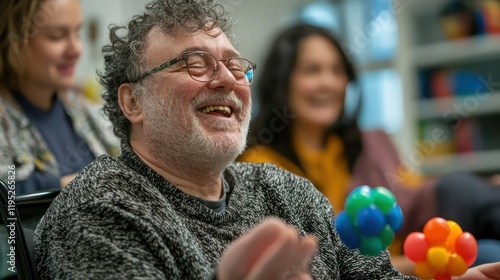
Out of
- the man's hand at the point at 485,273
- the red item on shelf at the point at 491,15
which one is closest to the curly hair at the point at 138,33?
the man's hand at the point at 485,273

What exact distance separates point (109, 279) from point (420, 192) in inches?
53.2

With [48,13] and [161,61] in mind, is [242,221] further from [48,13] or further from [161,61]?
[48,13]

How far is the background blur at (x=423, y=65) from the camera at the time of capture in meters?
3.79

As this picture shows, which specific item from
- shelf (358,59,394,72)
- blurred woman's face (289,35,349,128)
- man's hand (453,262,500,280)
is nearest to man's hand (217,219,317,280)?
man's hand (453,262,500,280)

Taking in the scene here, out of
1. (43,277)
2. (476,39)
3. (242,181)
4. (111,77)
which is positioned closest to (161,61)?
(111,77)

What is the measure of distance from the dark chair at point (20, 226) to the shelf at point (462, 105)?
10.0ft

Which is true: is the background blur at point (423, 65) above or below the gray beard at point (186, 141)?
above

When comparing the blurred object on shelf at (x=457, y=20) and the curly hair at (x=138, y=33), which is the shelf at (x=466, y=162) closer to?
the blurred object on shelf at (x=457, y=20)

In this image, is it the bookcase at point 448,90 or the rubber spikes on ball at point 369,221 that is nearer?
the rubber spikes on ball at point 369,221

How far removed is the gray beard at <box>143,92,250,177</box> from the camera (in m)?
1.14

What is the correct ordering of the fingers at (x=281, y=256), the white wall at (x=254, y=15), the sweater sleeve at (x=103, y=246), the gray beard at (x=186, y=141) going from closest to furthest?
1. the fingers at (x=281, y=256)
2. the sweater sleeve at (x=103, y=246)
3. the gray beard at (x=186, y=141)
4. the white wall at (x=254, y=15)

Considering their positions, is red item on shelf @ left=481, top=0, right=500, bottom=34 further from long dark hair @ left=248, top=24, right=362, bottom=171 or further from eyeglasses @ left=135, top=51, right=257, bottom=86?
eyeglasses @ left=135, top=51, right=257, bottom=86

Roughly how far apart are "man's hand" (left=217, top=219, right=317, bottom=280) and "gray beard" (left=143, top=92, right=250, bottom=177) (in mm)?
348

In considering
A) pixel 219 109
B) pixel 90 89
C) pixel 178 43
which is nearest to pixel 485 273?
pixel 219 109
